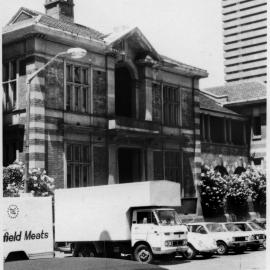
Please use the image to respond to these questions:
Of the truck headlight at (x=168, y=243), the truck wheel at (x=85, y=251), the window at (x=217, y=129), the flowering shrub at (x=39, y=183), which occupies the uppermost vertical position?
the window at (x=217, y=129)

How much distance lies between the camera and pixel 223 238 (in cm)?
2280

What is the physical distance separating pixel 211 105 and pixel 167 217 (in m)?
20.2

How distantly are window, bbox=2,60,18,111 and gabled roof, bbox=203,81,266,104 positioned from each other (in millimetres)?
18213

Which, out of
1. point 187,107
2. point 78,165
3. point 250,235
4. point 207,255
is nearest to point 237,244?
point 250,235

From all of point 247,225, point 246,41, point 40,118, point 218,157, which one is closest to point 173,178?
point 218,157

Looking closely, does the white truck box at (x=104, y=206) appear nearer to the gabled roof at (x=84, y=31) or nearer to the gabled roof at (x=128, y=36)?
the gabled roof at (x=84, y=31)

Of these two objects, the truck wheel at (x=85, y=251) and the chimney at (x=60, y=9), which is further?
the chimney at (x=60, y=9)

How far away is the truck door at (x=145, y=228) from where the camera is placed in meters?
19.2

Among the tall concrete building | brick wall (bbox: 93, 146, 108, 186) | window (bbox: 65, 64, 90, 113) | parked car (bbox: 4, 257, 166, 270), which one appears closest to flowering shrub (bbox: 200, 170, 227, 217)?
brick wall (bbox: 93, 146, 108, 186)

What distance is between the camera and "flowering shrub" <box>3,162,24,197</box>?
73.1 ft

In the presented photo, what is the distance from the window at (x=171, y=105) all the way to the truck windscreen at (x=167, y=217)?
12.4 metres

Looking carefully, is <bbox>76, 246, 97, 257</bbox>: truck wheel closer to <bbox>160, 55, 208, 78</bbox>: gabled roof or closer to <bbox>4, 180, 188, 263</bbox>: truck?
<bbox>4, 180, 188, 263</bbox>: truck

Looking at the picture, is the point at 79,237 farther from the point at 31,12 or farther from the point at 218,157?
the point at 218,157

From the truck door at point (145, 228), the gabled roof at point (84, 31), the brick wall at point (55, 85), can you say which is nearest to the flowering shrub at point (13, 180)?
the brick wall at point (55, 85)
